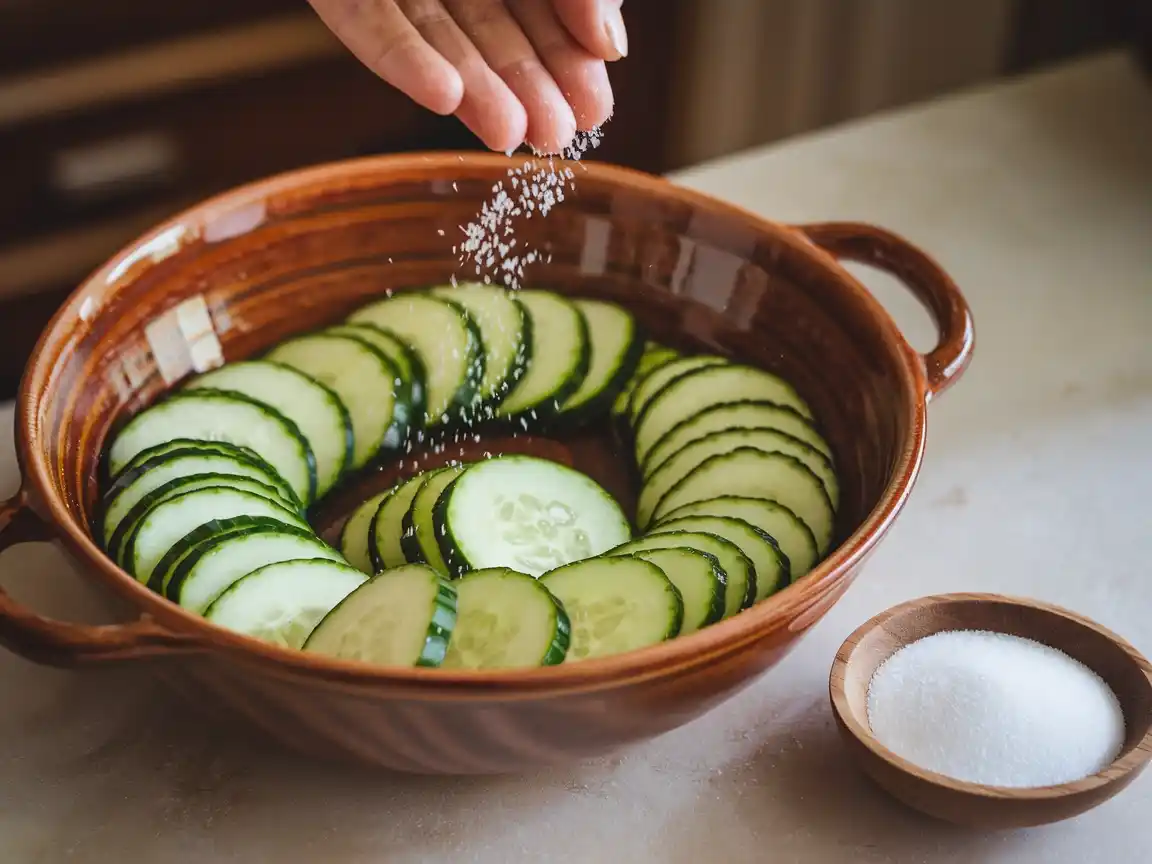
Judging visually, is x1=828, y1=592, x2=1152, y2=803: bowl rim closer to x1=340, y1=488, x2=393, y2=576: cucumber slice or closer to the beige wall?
x1=340, y1=488, x2=393, y2=576: cucumber slice

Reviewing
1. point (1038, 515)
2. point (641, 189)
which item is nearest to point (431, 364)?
point (641, 189)

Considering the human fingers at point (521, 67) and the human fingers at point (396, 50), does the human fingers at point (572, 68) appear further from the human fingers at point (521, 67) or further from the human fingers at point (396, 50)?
the human fingers at point (396, 50)

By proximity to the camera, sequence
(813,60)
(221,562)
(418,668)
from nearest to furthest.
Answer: (418,668)
(221,562)
(813,60)

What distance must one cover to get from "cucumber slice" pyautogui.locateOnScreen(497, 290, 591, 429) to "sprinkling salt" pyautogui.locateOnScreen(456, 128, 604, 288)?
0.06m

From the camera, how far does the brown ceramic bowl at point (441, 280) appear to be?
0.95m

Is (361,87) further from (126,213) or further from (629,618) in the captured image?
(629,618)

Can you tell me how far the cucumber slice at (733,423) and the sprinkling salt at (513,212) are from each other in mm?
299

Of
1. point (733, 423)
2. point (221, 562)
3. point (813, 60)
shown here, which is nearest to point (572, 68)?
point (733, 423)

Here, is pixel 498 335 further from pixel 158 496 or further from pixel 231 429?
pixel 158 496

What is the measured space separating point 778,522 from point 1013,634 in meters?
0.23

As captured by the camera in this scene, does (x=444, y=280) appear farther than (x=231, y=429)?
Yes

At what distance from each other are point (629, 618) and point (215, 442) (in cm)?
49

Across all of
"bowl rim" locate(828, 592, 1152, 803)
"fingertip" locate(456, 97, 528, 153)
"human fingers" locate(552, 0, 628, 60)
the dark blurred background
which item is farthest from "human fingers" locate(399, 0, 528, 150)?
the dark blurred background

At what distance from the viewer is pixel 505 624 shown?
3.47 ft
